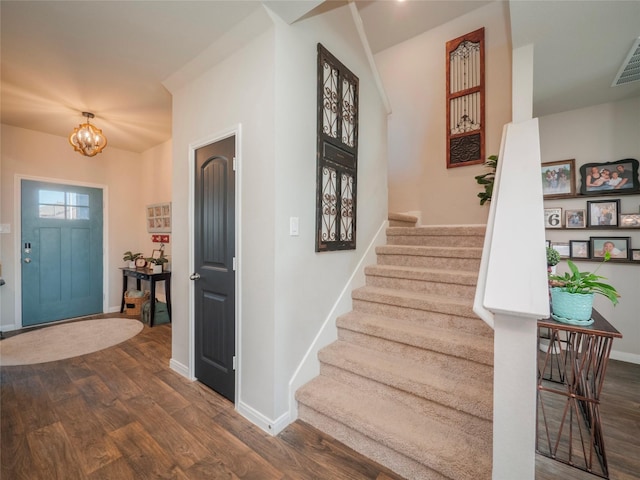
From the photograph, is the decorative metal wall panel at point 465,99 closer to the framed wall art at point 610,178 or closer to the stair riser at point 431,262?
the framed wall art at point 610,178

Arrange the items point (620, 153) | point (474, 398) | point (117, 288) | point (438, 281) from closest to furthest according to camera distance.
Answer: point (474, 398) → point (438, 281) → point (620, 153) → point (117, 288)

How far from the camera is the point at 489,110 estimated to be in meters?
3.35

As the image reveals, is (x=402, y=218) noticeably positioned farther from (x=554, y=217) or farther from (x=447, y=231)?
(x=554, y=217)

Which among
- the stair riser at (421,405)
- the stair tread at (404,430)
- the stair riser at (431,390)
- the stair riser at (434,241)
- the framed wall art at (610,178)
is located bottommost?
the stair tread at (404,430)

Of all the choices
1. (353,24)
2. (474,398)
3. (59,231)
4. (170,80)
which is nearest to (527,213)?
(474,398)

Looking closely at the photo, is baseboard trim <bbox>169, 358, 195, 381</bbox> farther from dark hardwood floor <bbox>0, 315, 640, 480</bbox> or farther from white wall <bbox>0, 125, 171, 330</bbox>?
white wall <bbox>0, 125, 171, 330</bbox>

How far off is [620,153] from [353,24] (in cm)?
319

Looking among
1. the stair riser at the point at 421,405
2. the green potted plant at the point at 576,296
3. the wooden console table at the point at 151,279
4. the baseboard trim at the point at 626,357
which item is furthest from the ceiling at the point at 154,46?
the baseboard trim at the point at 626,357

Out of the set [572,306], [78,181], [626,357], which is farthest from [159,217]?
[626,357]

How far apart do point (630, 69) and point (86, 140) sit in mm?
5408

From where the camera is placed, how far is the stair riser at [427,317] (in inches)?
69.7

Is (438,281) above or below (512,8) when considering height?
below

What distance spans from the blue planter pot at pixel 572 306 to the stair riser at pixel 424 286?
0.56 metres

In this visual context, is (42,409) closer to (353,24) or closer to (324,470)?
(324,470)
